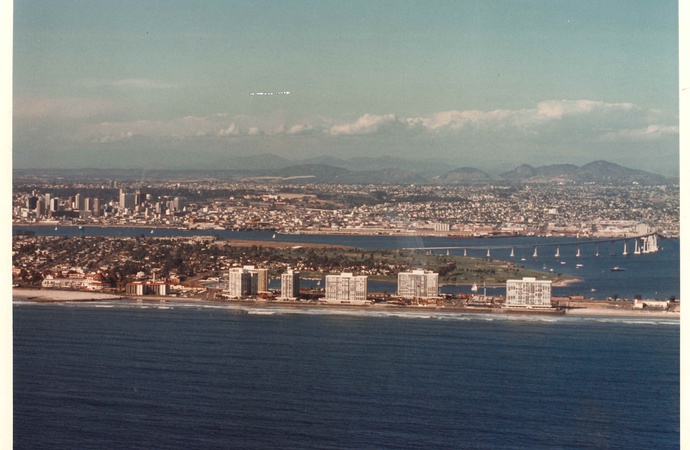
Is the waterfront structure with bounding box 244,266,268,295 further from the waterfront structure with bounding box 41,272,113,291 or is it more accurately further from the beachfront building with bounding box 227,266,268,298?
the waterfront structure with bounding box 41,272,113,291

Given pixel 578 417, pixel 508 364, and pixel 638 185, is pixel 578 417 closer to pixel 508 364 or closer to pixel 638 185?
pixel 508 364

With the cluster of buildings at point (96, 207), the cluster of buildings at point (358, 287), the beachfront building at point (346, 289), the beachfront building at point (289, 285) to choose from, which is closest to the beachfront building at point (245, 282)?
the cluster of buildings at point (358, 287)

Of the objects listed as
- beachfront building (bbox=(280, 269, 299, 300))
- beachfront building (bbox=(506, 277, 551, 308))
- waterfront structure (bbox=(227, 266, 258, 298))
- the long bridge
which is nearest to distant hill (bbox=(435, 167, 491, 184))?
the long bridge

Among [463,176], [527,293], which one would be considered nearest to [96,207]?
[463,176]

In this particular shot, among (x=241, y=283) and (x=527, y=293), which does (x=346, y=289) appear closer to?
(x=241, y=283)
